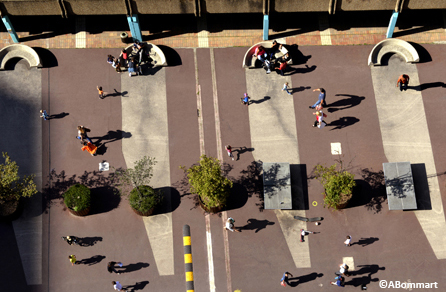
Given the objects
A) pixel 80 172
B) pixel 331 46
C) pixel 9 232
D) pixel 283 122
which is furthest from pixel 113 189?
pixel 331 46

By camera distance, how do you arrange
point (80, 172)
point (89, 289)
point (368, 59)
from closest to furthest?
point (89, 289) < point (80, 172) < point (368, 59)

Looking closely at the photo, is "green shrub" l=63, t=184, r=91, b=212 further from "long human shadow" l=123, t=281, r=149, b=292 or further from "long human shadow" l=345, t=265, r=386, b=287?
"long human shadow" l=345, t=265, r=386, b=287

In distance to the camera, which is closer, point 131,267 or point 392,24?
point 131,267

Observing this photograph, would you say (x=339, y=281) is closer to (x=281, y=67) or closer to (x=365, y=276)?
(x=365, y=276)

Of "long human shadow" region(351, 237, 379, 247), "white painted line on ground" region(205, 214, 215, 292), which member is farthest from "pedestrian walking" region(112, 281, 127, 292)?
"long human shadow" region(351, 237, 379, 247)

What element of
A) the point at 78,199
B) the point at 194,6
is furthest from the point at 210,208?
the point at 194,6

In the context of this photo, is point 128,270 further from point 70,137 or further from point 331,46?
point 331,46

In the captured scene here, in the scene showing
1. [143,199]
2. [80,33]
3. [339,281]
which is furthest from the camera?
[80,33]

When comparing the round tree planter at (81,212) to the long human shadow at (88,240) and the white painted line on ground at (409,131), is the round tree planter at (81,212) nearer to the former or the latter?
the long human shadow at (88,240)
